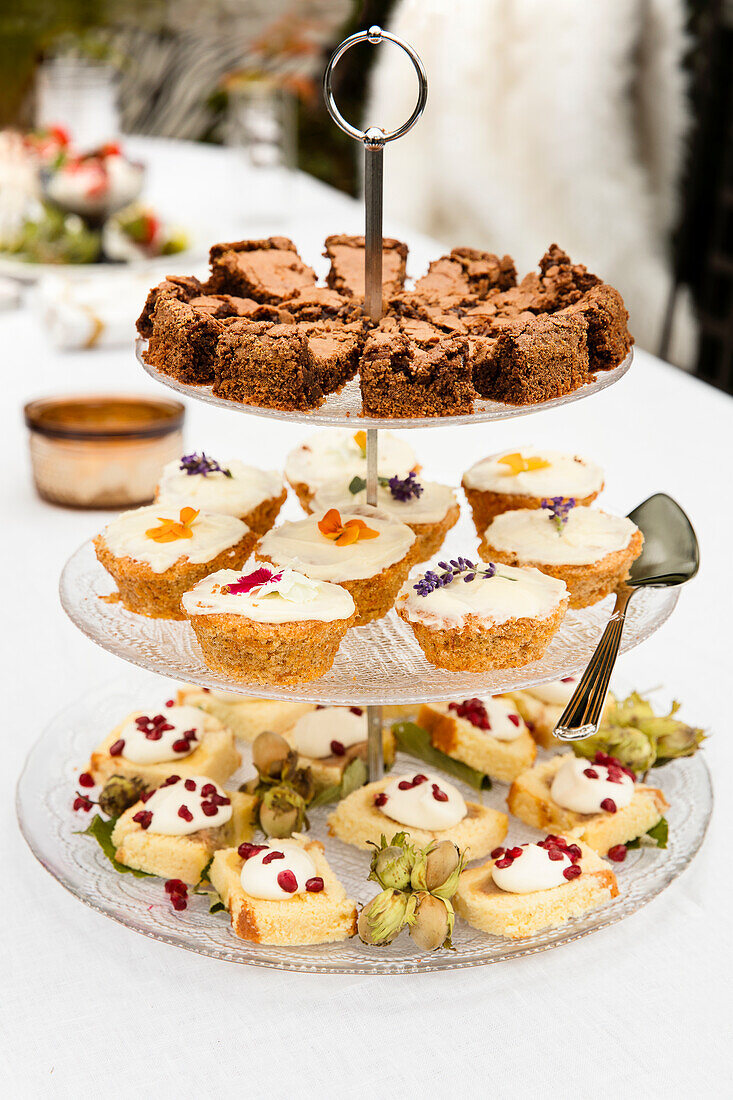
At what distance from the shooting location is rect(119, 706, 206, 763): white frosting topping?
137 centimetres

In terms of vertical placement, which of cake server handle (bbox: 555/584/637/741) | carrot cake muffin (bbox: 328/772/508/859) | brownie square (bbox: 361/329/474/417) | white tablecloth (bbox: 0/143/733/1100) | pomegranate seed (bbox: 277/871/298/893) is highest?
brownie square (bbox: 361/329/474/417)

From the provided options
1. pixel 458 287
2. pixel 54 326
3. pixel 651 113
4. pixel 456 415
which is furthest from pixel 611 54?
pixel 456 415

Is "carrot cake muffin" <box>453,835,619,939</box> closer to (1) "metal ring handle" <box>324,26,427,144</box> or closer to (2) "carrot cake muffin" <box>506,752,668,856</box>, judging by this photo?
(2) "carrot cake muffin" <box>506,752,668,856</box>

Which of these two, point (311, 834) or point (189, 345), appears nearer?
point (189, 345)

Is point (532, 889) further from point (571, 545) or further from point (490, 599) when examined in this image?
point (571, 545)

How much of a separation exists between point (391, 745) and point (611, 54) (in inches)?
134

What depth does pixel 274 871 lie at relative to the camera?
114cm

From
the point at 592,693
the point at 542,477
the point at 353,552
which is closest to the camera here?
the point at 592,693

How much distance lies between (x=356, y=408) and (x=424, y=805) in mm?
443

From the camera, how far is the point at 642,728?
4.63ft

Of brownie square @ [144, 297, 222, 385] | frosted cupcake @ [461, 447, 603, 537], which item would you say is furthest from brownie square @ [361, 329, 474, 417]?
frosted cupcake @ [461, 447, 603, 537]

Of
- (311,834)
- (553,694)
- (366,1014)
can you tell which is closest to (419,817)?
(311,834)

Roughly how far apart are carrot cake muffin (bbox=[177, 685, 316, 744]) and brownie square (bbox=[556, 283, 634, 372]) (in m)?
0.59

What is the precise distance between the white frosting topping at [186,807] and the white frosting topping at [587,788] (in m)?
0.37
